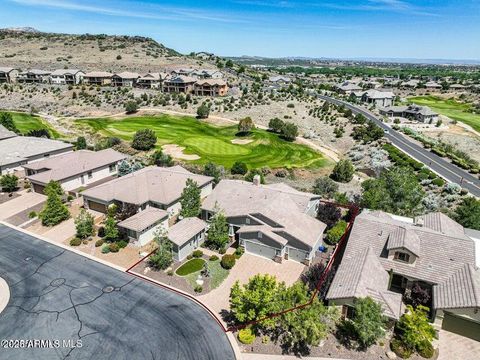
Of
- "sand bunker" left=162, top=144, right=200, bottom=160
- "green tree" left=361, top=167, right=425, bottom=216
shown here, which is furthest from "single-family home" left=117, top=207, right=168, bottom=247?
"sand bunker" left=162, top=144, right=200, bottom=160

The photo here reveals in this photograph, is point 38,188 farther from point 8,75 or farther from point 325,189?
point 8,75

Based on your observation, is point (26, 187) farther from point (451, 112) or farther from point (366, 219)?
point (451, 112)

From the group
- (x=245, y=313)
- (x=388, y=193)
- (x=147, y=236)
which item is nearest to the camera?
(x=245, y=313)

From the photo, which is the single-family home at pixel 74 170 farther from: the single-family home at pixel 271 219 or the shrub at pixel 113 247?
the single-family home at pixel 271 219

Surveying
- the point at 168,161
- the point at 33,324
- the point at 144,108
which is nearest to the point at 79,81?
the point at 144,108

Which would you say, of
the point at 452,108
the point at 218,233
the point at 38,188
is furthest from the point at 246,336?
the point at 452,108

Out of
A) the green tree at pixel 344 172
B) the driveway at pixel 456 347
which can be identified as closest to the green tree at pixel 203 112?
the green tree at pixel 344 172
